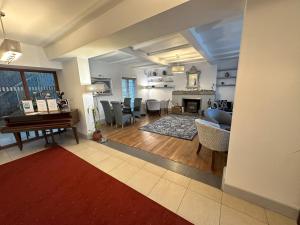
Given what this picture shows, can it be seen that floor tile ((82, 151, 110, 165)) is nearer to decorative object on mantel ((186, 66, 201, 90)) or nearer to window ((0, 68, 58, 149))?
window ((0, 68, 58, 149))

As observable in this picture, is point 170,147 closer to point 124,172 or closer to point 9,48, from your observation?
point 124,172

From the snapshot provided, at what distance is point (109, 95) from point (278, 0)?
577 centimetres

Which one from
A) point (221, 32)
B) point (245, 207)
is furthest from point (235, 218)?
point (221, 32)

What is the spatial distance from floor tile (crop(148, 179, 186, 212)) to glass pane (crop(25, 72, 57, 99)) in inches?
171

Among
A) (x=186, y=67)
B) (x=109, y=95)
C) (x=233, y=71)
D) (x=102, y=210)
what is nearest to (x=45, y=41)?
(x=109, y=95)

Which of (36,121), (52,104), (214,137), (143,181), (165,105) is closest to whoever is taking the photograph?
(143,181)

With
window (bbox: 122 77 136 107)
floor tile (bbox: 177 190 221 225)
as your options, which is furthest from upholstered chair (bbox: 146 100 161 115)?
floor tile (bbox: 177 190 221 225)

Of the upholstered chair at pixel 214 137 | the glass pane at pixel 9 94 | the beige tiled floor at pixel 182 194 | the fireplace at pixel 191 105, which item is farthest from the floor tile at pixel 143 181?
the fireplace at pixel 191 105

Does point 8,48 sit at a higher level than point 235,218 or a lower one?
higher

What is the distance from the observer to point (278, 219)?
4.71 feet

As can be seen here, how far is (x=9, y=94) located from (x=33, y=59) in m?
1.14

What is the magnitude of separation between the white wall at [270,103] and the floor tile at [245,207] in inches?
7.5

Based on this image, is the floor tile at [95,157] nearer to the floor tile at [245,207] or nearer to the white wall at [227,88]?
the floor tile at [245,207]

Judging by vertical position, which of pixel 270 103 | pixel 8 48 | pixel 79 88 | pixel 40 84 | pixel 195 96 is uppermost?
pixel 8 48
